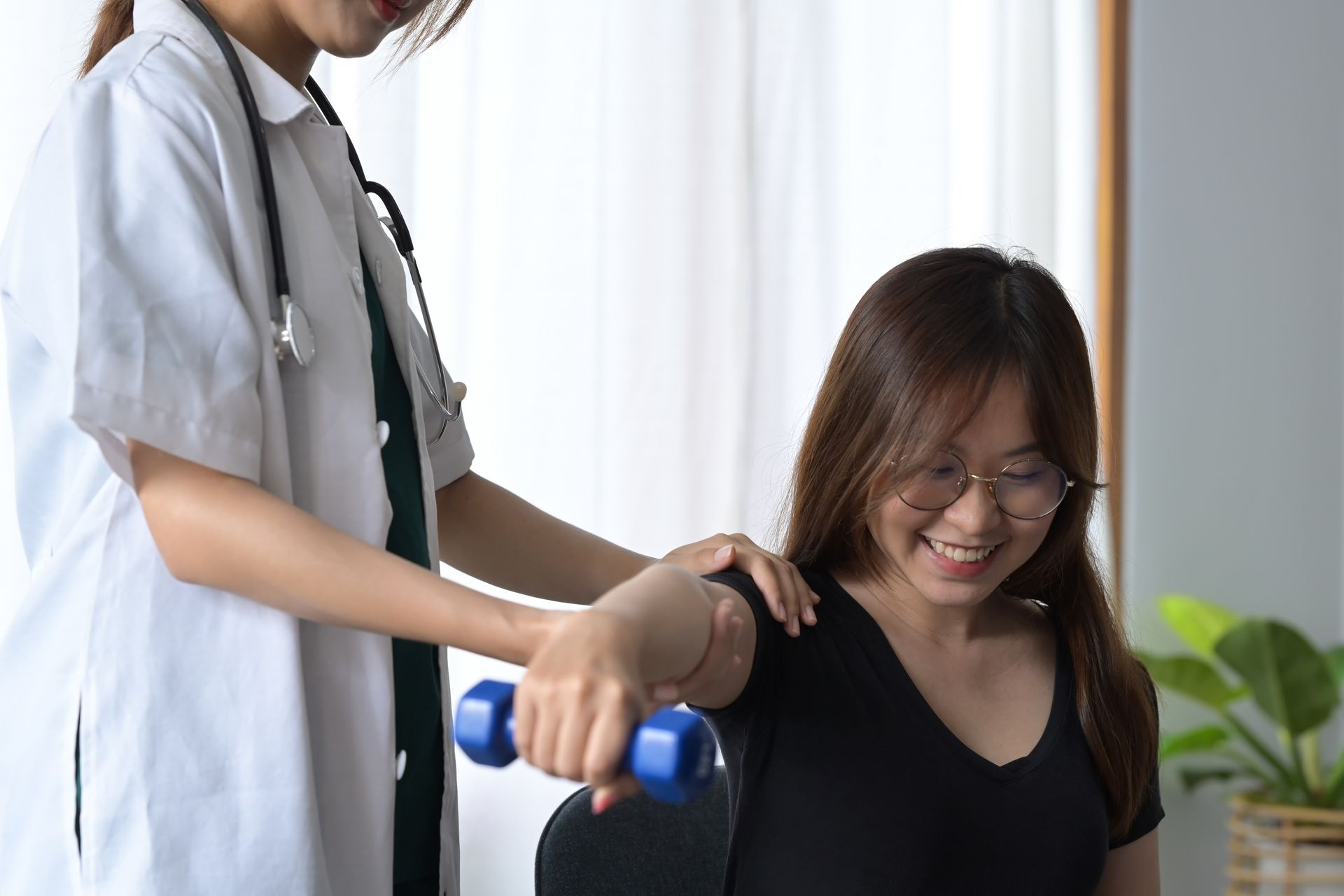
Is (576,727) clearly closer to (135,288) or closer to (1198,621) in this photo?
(135,288)

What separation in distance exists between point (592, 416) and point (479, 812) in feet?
2.22

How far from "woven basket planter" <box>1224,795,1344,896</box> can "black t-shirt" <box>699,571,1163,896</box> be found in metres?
1.89

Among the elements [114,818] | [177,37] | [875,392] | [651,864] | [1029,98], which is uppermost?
[1029,98]

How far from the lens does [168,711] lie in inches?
33.0

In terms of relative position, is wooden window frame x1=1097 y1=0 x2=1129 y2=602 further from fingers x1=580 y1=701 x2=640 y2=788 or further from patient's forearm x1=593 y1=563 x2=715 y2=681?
fingers x1=580 y1=701 x2=640 y2=788

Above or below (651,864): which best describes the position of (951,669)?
above

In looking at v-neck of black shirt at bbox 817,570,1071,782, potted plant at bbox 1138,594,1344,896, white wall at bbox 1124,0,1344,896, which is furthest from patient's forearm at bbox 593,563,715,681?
white wall at bbox 1124,0,1344,896

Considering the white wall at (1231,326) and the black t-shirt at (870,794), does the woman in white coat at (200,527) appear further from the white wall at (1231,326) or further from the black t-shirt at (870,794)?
the white wall at (1231,326)

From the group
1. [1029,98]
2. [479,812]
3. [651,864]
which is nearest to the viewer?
[651,864]

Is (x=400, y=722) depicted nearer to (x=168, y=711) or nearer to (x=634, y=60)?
(x=168, y=711)

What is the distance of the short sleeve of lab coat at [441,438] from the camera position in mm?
1184

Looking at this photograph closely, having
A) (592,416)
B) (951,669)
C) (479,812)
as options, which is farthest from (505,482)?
(951,669)

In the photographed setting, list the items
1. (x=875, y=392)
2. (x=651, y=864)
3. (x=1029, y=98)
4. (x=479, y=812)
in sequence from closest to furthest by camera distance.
→ (x=875, y=392)
(x=651, y=864)
(x=479, y=812)
(x=1029, y=98)

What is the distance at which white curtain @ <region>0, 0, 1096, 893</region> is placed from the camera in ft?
6.72
